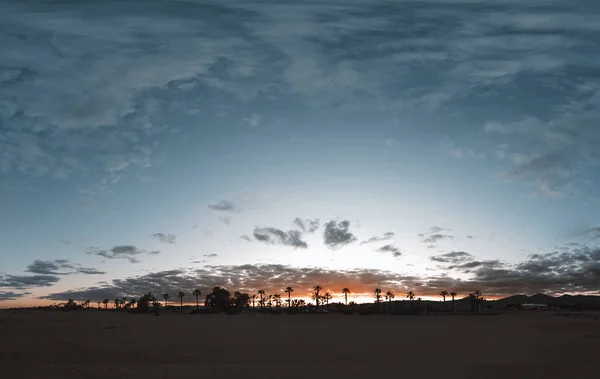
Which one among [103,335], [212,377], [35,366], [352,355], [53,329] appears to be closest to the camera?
[212,377]

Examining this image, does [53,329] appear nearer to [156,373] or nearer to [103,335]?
[103,335]

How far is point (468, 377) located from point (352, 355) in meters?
6.29

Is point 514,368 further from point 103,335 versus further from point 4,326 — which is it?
point 4,326

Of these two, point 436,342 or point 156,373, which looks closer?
point 156,373

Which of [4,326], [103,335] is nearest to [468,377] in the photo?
[103,335]

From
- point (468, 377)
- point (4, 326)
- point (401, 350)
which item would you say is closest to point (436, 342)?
point (401, 350)

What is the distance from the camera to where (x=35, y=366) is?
15.5m

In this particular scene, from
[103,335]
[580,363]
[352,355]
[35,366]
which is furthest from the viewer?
[103,335]

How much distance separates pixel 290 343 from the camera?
82.7 ft

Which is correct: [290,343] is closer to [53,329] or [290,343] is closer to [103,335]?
[103,335]

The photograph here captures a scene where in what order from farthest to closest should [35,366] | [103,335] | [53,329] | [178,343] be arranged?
[53,329]
[103,335]
[178,343]
[35,366]

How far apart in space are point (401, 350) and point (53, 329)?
21.7 metres

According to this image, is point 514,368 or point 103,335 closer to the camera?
point 514,368

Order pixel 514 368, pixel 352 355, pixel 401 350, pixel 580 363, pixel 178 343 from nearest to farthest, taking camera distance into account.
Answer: pixel 514 368, pixel 580 363, pixel 352 355, pixel 401 350, pixel 178 343
